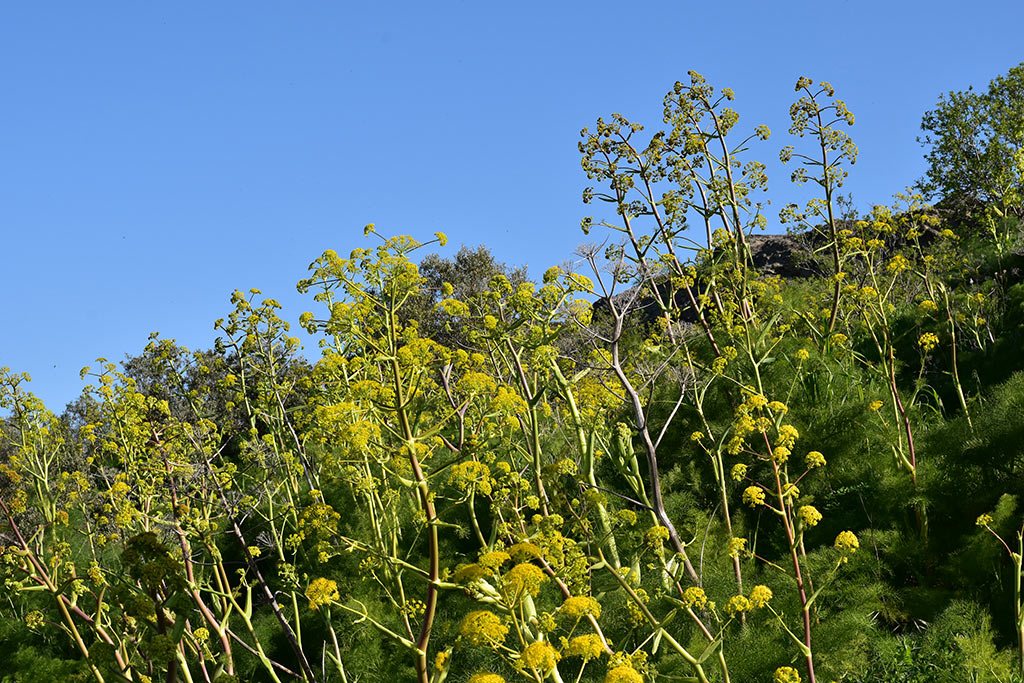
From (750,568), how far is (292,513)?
368cm

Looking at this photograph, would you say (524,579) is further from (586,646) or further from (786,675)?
(786,675)

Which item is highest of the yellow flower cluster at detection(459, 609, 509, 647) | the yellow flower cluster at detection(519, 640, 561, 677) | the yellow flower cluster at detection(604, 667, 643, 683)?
the yellow flower cluster at detection(459, 609, 509, 647)

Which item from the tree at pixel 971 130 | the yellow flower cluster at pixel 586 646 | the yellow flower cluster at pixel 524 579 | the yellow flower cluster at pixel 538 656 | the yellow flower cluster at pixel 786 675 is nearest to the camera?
the yellow flower cluster at pixel 538 656

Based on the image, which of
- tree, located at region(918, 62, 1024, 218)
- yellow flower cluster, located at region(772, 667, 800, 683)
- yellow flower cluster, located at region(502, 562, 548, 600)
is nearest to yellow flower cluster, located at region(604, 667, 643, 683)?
yellow flower cluster, located at region(502, 562, 548, 600)

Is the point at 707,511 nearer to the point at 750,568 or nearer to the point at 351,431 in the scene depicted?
the point at 750,568

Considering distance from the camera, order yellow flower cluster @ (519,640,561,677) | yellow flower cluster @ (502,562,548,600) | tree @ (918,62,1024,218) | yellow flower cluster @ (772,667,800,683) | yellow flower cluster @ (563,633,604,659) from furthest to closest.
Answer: tree @ (918,62,1024,218) → yellow flower cluster @ (772,667,800,683) → yellow flower cluster @ (502,562,548,600) → yellow flower cluster @ (563,633,604,659) → yellow flower cluster @ (519,640,561,677)

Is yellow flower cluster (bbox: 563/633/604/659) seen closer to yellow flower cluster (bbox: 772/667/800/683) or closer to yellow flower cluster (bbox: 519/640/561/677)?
yellow flower cluster (bbox: 519/640/561/677)

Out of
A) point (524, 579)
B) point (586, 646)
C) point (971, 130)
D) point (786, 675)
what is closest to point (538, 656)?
point (586, 646)

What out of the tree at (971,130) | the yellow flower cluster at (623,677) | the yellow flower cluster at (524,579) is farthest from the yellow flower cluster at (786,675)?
the tree at (971,130)

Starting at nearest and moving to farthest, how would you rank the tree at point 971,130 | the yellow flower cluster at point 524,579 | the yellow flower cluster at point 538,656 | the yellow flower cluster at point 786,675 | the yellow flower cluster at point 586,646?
the yellow flower cluster at point 538,656, the yellow flower cluster at point 586,646, the yellow flower cluster at point 524,579, the yellow flower cluster at point 786,675, the tree at point 971,130

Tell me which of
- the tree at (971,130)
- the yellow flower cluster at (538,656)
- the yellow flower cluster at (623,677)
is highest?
the tree at (971,130)

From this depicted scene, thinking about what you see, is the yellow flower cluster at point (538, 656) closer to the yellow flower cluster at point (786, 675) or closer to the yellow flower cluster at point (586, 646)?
the yellow flower cluster at point (586, 646)

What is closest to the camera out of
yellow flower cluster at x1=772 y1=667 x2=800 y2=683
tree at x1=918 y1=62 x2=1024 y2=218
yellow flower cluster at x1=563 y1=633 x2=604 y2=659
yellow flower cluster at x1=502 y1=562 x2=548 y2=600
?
yellow flower cluster at x1=563 y1=633 x2=604 y2=659

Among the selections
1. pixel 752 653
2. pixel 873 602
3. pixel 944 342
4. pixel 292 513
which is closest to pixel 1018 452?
pixel 873 602
